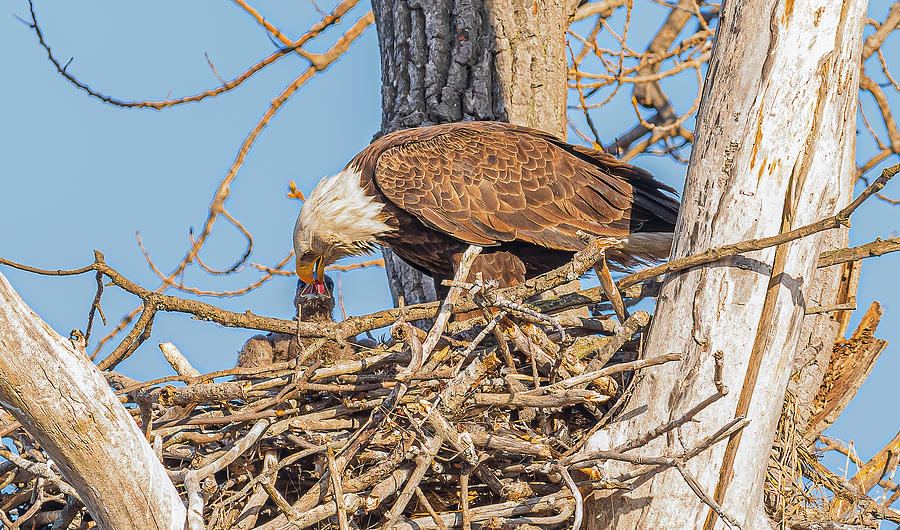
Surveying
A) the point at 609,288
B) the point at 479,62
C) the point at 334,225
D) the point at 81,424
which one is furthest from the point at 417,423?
the point at 479,62

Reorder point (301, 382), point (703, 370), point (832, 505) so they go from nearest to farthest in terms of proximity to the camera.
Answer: point (703, 370), point (301, 382), point (832, 505)

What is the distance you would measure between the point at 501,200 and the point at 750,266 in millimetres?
1553

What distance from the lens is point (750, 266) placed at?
2.90m

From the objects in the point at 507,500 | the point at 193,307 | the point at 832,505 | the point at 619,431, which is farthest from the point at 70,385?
the point at 832,505

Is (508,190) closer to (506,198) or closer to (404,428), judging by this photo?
(506,198)

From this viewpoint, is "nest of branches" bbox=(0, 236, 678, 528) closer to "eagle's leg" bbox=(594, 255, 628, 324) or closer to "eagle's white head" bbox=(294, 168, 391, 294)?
"eagle's leg" bbox=(594, 255, 628, 324)

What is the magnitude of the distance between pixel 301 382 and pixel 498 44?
2.33m

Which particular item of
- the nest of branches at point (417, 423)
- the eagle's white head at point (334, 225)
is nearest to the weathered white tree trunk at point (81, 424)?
the nest of branches at point (417, 423)

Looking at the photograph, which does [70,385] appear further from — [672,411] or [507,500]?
[672,411]

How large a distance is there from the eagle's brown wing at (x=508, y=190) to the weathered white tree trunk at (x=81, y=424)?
2042mm

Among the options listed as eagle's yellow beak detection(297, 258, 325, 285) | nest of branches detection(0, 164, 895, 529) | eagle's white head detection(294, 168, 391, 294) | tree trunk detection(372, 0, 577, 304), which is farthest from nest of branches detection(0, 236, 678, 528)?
tree trunk detection(372, 0, 577, 304)

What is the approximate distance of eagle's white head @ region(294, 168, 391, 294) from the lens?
4480mm

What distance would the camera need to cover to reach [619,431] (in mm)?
2971

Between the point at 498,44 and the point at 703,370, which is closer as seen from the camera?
the point at 703,370
